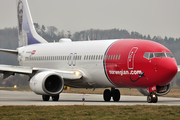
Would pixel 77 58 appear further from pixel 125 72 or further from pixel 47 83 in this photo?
pixel 125 72

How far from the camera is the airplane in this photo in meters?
23.9

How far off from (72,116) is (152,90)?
31.7 feet

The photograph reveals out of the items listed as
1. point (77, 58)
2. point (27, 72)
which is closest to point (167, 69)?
point (77, 58)

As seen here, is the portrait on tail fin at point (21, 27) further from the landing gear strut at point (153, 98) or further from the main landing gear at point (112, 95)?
the landing gear strut at point (153, 98)

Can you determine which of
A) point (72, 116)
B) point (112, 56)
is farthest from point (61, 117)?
point (112, 56)

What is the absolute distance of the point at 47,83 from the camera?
28.3 meters

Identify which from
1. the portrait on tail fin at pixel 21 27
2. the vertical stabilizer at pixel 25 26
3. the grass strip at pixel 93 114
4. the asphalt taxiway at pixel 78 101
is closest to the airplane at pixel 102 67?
the asphalt taxiway at pixel 78 101

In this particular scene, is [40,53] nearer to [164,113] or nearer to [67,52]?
[67,52]

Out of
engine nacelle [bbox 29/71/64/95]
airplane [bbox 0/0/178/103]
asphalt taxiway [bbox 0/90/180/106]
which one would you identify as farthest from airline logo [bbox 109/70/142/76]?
engine nacelle [bbox 29/71/64/95]

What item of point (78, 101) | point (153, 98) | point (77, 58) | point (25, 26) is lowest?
point (78, 101)

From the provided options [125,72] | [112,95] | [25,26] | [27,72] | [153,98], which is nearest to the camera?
[153,98]

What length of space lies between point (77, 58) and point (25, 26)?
1151 cm

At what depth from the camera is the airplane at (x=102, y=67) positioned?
2394cm

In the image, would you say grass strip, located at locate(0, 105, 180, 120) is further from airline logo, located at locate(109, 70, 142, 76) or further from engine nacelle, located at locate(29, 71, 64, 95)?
engine nacelle, located at locate(29, 71, 64, 95)
